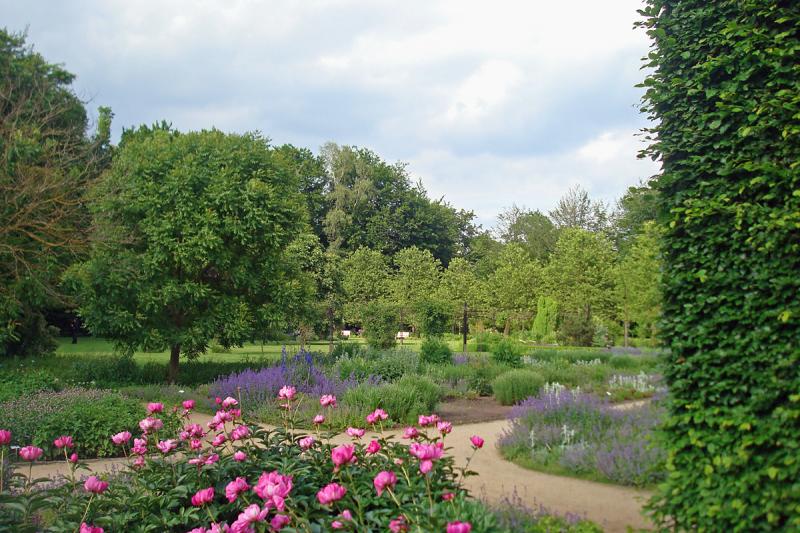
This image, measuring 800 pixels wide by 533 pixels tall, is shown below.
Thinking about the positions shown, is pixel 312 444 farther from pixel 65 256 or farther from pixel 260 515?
pixel 65 256

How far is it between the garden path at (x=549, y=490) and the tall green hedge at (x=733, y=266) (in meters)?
0.68

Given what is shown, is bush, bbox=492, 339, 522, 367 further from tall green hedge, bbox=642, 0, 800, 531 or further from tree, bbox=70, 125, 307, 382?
tall green hedge, bbox=642, 0, 800, 531

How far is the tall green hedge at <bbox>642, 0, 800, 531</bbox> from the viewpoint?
3020 millimetres

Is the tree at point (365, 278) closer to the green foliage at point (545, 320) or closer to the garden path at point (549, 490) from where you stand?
the green foliage at point (545, 320)

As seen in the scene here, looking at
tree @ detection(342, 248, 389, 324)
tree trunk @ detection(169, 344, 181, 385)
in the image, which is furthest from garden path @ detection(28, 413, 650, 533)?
tree @ detection(342, 248, 389, 324)

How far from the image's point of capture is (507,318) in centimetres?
3159

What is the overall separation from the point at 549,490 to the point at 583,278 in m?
25.2

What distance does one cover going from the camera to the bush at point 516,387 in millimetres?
10555

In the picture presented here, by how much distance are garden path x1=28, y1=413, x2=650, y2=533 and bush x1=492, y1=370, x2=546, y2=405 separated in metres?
3.58

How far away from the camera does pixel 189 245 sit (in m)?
12.2

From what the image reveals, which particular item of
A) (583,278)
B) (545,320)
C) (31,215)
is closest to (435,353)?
(31,215)

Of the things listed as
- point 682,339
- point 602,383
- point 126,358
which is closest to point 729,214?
point 682,339

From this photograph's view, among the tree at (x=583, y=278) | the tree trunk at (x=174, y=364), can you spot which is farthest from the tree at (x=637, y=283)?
the tree trunk at (x=174, y=364)

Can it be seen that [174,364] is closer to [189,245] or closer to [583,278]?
[189,245]
